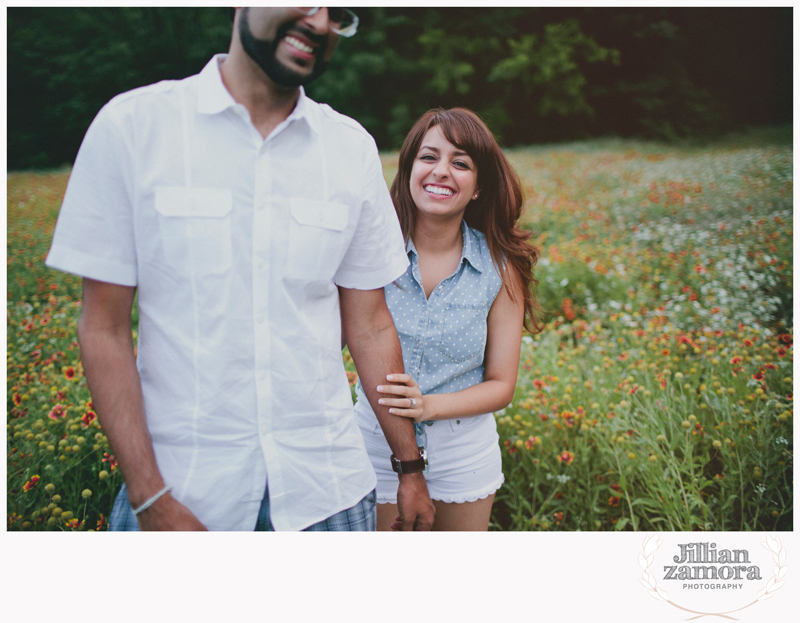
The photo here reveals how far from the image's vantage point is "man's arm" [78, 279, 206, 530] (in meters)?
1.08

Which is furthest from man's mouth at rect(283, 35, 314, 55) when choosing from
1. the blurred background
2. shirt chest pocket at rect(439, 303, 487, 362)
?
the blurred background

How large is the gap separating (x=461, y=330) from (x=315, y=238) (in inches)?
22.5

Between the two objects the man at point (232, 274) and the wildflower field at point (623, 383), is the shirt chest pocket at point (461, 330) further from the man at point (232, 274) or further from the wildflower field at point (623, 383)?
the wildflower field at point (623, 383)

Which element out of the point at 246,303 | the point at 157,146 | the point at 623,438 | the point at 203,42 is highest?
the point at 203,42

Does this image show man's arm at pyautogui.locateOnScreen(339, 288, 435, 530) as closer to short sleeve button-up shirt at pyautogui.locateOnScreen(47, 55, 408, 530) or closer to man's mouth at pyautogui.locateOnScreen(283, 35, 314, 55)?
short sleeve button-up shirt at pyautogui.locateOnScreen(47, 55, 408, 530)

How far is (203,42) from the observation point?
9.39 feet

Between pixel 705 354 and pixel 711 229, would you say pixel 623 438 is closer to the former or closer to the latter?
pixel 705 354

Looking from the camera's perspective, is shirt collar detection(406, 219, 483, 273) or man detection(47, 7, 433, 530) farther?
shirt collar detection(406, 219, 483, 273)

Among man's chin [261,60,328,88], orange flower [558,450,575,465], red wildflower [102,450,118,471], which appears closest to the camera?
man's chin [261,60,328,88]

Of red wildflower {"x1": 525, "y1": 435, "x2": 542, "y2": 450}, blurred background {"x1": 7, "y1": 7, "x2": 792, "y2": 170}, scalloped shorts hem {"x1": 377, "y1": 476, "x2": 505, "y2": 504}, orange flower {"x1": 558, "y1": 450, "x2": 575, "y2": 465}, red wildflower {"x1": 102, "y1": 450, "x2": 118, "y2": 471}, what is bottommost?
orange flower {"x1": 558, "y1": 450, "x2": 575, "y2": 465}

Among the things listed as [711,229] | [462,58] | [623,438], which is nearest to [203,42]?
[462,58]

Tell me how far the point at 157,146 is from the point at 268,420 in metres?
0.63

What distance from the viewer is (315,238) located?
124 cm
